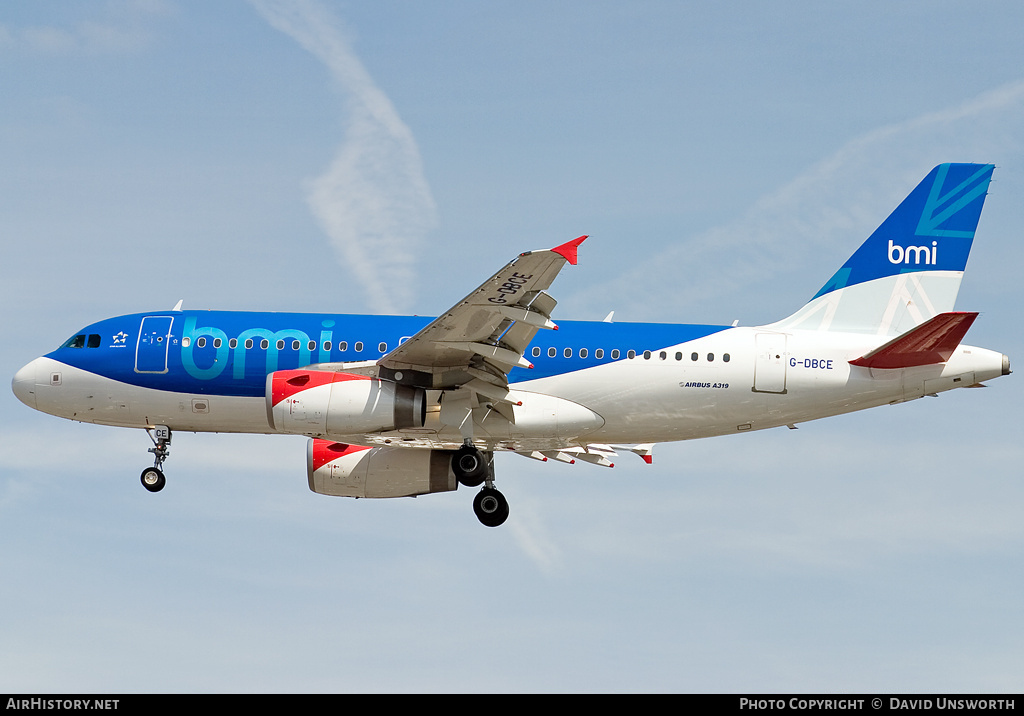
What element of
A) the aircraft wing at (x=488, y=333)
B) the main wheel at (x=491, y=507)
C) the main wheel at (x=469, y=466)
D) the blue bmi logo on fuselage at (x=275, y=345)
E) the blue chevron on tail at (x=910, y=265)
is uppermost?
the blue chevron on tail at (x=910, y=265)

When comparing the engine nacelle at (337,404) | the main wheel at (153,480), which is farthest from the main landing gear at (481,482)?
the main wheel at (153,480)

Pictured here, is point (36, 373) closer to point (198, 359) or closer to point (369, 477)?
point (198, 359)

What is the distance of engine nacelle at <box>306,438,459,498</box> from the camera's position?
3666 cm

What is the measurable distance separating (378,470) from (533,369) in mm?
6351

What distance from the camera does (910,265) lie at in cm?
3494

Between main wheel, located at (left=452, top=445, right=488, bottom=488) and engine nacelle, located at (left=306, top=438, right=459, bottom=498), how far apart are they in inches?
136

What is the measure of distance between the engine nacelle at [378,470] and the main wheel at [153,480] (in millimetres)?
4258

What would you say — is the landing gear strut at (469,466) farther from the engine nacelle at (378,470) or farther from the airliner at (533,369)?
the engine nacelle at (378,470)

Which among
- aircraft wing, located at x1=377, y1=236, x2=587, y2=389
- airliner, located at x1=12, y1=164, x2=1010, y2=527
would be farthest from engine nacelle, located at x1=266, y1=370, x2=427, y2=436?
aircraft wing, located at x1=377, y1=236, x2=587, y2=389

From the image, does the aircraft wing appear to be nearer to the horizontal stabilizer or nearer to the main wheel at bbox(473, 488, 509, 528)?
the main wheel at bbox(473, 488, 509, 528)

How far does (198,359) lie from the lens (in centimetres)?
3328

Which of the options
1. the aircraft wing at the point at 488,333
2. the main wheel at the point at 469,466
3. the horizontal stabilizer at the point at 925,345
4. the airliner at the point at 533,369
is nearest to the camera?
the aircraft wing at the point at 488,333

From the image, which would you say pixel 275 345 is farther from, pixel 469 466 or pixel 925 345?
pixel 925 345

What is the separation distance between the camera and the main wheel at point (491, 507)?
3419cm
